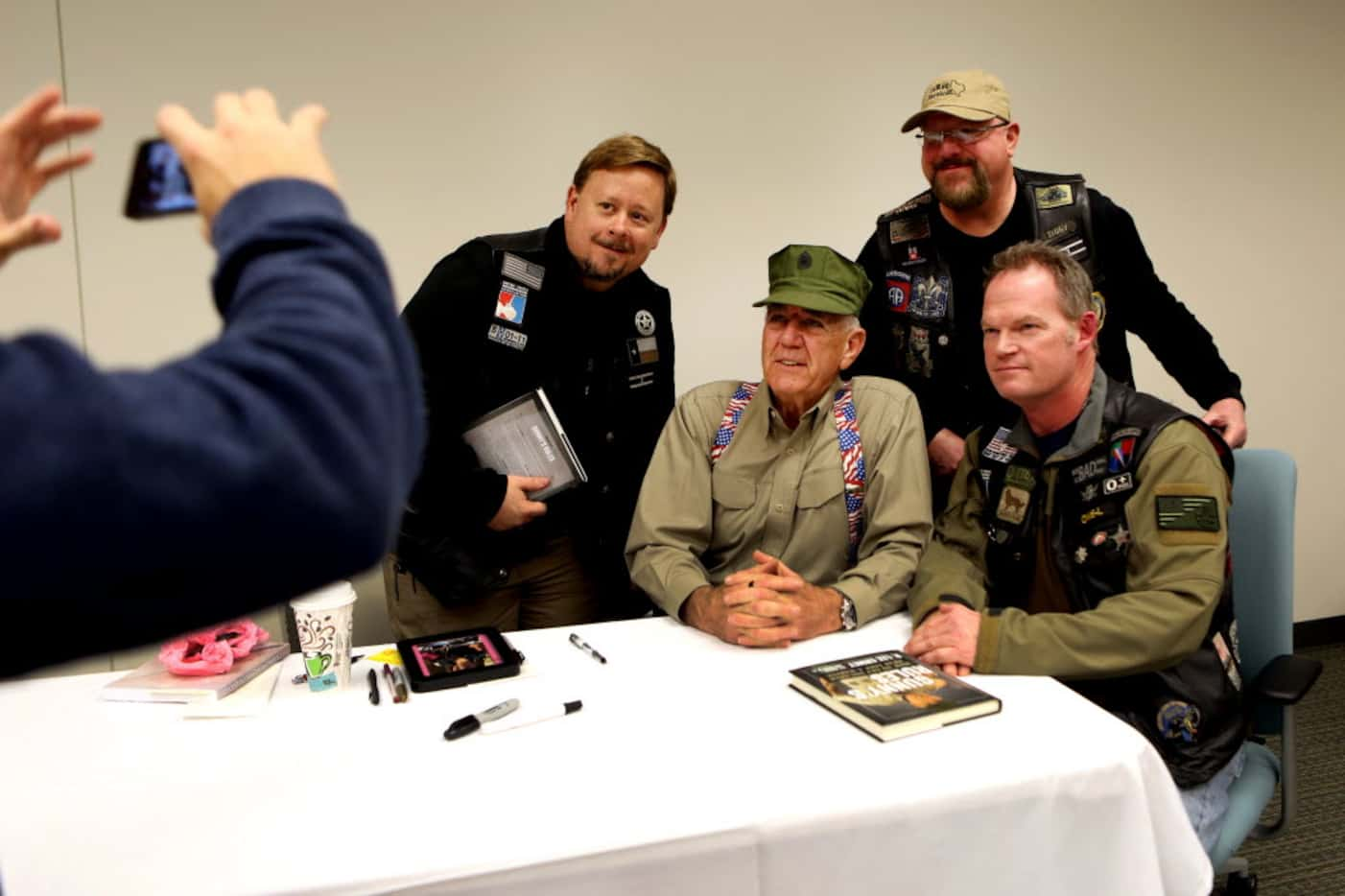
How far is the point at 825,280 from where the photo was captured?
2.32 meters

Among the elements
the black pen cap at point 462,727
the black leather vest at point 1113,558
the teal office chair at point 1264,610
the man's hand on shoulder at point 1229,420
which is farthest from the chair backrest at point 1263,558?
the black pen cap at point 462,727

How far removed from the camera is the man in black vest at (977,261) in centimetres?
259

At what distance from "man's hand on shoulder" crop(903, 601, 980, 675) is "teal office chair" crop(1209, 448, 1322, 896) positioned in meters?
0.62

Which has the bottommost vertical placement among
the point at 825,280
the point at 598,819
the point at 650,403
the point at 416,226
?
the point at 598,819

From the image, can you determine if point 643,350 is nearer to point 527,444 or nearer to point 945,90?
point 527,444

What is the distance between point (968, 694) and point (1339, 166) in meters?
3.92

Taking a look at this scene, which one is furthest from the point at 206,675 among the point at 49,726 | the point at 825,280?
the point at 825,280

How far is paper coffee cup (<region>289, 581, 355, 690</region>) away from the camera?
1.59m

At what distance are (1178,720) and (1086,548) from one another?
0.36 metres

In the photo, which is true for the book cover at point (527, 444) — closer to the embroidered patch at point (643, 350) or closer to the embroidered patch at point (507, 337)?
the embroidered patch at point (507, 337)

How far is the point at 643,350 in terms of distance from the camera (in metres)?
2.57

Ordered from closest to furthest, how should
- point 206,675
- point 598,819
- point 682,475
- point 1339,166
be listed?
1. point 598,819
2. point 206,675
3. point 682,475
4. point 1339,166

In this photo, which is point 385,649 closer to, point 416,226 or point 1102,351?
point 416,226

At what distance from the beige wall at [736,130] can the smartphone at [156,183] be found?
1.97m
